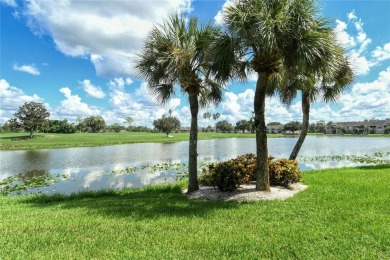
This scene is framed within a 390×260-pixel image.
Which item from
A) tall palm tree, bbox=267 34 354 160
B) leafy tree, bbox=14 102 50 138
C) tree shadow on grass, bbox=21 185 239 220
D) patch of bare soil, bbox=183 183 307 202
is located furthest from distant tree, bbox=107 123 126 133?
patch of bare soil, bbox=183 183 307 202

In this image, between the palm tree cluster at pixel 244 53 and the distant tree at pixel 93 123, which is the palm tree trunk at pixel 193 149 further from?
the distant tree at pixel 93 123

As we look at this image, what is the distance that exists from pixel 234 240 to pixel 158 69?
7.59 metres

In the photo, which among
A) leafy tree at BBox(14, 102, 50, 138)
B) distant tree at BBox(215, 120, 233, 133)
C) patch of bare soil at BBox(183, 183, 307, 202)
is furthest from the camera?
distant tree at BBox(215, 120, 233, 133)

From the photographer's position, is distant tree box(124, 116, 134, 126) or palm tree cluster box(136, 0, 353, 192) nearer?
palm tree cluster box(136, 0, 353, 192)

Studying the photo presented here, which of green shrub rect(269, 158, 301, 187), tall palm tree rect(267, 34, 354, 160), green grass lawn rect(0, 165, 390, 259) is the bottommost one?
green grass lawn rect(0, 165, 390, 259)

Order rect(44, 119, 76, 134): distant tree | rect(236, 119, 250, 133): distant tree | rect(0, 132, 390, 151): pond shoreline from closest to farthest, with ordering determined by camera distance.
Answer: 1. rect(0, 132, 390, 151): pond shoreline
2. rect(44, 119, 76, 134): distant tree
3. rect(236, 119, 250, 133): distant tree

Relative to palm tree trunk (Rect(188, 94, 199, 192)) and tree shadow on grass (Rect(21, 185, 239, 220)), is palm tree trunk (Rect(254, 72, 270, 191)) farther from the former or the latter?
palm tree trunk (Rect(188, 94, 199, 192))

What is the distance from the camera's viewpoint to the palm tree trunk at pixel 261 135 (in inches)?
379

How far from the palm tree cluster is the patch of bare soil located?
38cm

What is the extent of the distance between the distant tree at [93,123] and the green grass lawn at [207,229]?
4662 inches

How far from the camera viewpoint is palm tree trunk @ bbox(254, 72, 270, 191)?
9.62 m

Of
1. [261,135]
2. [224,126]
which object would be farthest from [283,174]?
[224,126]

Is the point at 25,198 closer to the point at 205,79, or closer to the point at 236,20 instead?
the point at 205,79

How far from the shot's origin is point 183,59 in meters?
10.1
